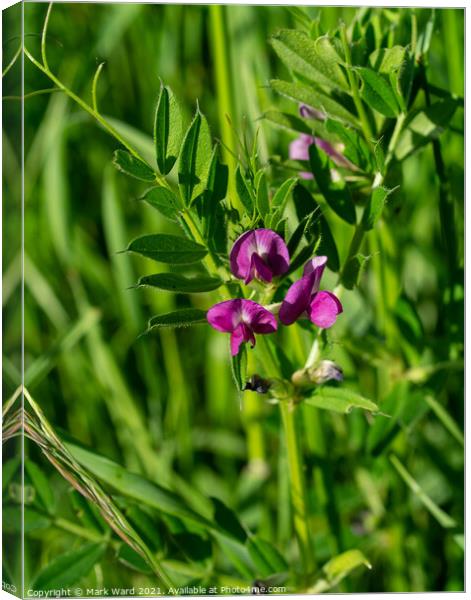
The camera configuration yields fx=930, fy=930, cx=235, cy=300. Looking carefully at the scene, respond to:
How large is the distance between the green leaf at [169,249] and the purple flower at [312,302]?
0.08 metres

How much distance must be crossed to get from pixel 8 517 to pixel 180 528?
16 cm

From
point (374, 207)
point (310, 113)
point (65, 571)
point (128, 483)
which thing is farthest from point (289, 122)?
point (65, 571)

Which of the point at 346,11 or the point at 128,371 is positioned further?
the point at 128,371

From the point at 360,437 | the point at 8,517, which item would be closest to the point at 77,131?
the point at 360,437

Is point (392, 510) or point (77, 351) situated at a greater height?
point (77, 351)

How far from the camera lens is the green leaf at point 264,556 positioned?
89 centimetres

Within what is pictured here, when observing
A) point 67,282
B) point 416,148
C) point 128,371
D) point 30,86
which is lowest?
point 128,371

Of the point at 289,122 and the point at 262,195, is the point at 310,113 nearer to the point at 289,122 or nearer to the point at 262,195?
the point at 289,122

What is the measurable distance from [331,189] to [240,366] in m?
0.21

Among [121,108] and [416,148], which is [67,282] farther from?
[416,148]

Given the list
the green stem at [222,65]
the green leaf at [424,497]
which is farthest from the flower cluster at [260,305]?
the green stem at [222,65]

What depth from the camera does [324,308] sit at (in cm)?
72

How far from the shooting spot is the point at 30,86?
39.3 inches

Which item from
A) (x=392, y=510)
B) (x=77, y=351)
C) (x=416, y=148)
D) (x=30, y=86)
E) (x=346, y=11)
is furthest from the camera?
(x=77, y=351)
